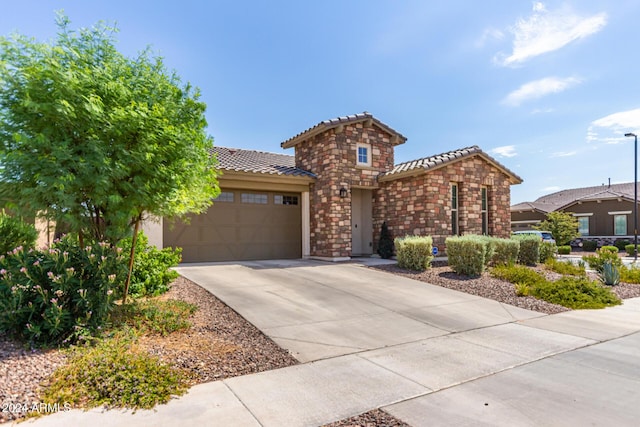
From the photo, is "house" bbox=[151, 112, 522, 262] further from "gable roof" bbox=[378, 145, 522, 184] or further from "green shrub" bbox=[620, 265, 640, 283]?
"green shrub" bbox=[620, 265, 640, 283]

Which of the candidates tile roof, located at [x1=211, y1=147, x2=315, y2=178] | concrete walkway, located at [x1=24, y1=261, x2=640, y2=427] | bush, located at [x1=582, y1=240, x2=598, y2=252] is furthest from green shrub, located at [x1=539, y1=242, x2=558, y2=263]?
bush, located at [x1=582, y1=240, x2=598, y2=252]

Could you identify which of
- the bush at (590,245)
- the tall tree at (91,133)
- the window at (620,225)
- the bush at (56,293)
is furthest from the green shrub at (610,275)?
the window at (620,225)

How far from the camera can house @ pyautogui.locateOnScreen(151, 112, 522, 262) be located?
40.3ft

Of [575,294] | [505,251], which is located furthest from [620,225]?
[575,294]

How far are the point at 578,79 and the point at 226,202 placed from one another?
12.0 m

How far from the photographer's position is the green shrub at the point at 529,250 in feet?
41.3

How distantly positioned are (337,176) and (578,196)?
1411 inches

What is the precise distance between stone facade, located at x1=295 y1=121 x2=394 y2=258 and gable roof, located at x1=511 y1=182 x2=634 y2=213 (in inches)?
1038

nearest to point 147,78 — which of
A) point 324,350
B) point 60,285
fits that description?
point 60,285

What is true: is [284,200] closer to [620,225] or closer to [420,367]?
[420,367]

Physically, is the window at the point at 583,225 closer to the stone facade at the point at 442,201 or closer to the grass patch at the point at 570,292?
→ the stone facade at the point at 442,201

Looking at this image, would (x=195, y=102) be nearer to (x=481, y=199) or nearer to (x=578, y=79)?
(x=578, y=79)

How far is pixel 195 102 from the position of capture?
17.0 ft

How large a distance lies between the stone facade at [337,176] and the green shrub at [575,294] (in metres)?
6.68
